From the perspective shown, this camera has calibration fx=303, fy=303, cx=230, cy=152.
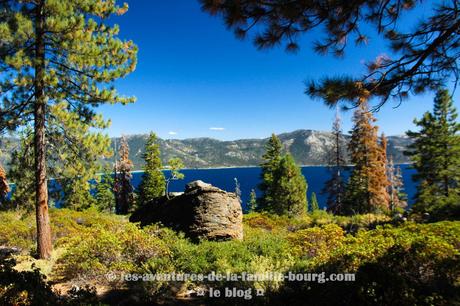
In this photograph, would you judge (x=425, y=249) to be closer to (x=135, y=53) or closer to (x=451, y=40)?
(x=451, y=40)

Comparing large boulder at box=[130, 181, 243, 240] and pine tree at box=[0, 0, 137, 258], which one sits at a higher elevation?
pine tree at box=[0, 0, 137, 258]

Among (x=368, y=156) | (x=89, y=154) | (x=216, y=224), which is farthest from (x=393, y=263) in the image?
(x=368, y=156)

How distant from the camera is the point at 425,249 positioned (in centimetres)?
556

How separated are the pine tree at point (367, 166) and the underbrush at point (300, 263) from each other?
20052 millimetres

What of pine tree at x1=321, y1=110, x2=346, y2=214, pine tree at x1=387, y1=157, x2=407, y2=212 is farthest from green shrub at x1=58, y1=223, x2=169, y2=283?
pine tree at x1=387, y1=157, x2=407, y2=212

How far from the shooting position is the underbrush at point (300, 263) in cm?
500

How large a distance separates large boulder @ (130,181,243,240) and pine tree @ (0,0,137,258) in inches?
184

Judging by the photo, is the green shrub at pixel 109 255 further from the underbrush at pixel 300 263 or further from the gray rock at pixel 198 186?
the gray rock at pixel 198 186

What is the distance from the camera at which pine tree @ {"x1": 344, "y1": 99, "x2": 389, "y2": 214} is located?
27.3 metres

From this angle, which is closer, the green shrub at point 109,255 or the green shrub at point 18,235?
the green shrub at point 109,255

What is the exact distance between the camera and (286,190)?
35938 mm

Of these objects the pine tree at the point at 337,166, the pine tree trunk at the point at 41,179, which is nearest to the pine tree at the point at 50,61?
the pine tree trunk at the point at 41,179

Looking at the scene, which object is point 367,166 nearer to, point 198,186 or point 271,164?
point 271,164

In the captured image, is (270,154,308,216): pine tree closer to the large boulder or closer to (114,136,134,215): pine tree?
(114,136,134,215): pine tree
